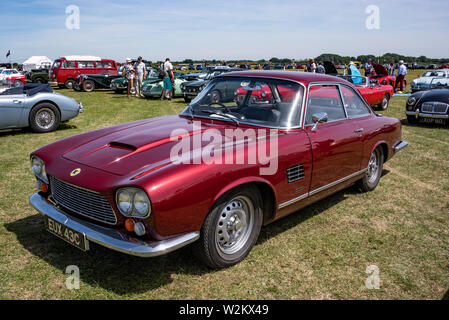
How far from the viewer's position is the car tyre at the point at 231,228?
2.75 metres

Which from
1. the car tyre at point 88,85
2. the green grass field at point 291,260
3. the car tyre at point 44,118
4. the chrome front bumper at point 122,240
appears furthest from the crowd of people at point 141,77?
the chrome front bumper at point 122,240

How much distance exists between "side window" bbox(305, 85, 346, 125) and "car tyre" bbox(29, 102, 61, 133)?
21.5ft

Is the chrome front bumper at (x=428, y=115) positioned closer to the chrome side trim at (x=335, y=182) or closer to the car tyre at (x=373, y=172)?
the car tyre at (x=373, y=172)

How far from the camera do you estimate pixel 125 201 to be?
2498 millimetres

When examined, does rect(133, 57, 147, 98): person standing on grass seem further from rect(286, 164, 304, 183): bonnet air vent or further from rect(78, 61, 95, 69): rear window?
rect(286, 164, 304, 183): bonnet air vent

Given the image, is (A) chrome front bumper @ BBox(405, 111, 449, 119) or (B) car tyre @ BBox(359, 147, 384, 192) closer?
(B) car tyre @ BBox(359, 147, 384, 192)

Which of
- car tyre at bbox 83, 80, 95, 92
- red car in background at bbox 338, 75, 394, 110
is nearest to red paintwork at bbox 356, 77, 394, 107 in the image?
red car in background at bbox 338, 75, 394, 110

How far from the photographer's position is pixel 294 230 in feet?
12.4

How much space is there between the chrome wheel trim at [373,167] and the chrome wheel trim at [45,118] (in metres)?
6.94

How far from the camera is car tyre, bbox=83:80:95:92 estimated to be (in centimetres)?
1883

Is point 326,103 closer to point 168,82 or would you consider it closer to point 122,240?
point 122,240

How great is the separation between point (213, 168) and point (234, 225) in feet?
2.04

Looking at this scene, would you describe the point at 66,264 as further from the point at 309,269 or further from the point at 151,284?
the point at 309,269

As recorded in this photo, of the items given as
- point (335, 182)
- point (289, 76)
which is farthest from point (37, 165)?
point (335, 182)
